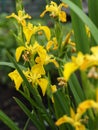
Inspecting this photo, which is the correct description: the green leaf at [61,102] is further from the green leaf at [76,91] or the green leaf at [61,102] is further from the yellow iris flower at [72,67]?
the yellow iris flower at [72,67]

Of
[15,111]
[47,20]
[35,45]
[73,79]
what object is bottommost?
[15,111]

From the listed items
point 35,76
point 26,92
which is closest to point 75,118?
point 35,76

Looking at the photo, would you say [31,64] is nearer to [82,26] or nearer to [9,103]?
[82,26]

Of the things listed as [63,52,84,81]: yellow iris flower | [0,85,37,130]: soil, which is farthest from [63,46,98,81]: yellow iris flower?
[0,85,37,130]: soil

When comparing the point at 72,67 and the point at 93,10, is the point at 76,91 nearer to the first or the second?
the point at 93,10

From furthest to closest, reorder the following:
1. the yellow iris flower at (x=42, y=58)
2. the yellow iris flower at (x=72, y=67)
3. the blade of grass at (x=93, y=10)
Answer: the blade of grass at (x=93, y=10), the yellow iris flower at (x=42, y=58), the yellow iris flower at (x=72, y=67)

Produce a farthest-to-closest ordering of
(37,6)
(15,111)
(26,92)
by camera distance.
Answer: (37,6)
(15,111)
(26,92)

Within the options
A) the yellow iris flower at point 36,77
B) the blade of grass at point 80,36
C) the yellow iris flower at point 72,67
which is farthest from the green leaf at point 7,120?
the yellow iris flower at point 72,67

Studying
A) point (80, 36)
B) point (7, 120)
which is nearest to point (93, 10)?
point (80, 36)

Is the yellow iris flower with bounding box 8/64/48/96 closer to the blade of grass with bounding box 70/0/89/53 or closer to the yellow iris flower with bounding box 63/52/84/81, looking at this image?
the blade of grass with bounding box 70/0/89/53
